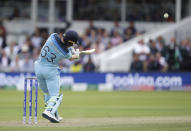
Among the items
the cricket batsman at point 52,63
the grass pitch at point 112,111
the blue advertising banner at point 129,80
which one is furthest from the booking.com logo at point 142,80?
the cricket batsman at point 52,63

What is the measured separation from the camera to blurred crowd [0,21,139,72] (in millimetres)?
20828

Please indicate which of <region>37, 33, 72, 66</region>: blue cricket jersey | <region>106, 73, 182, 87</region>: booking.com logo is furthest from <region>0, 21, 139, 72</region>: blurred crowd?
<region>37, 33, 72, 66</region>: blue cricket jersey

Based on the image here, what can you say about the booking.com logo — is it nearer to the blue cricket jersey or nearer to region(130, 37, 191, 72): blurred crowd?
region(130, 37, 191, 72): blurred crowd

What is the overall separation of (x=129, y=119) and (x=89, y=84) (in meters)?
9.58

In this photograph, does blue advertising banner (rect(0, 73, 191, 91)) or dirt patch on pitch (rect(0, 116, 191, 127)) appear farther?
blue advertising banner (rect(0, 73, 191, 91))

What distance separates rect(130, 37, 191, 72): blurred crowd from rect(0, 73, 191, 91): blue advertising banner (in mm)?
370

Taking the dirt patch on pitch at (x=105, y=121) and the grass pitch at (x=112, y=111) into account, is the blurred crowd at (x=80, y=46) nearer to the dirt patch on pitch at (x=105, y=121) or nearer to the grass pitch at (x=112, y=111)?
the grass pitch at (x=112, y=111)

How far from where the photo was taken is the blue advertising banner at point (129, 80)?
67.5ft

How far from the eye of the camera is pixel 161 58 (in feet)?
70.3

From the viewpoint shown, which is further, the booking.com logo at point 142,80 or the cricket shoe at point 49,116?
Answer: the booking.com logo at point 142,80

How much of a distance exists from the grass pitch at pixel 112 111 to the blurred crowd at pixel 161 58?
160 centimetres

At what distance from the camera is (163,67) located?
69.9 ft

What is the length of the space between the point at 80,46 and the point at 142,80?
9.51 ft

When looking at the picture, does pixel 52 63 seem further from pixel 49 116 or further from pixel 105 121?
pixel 105 121
